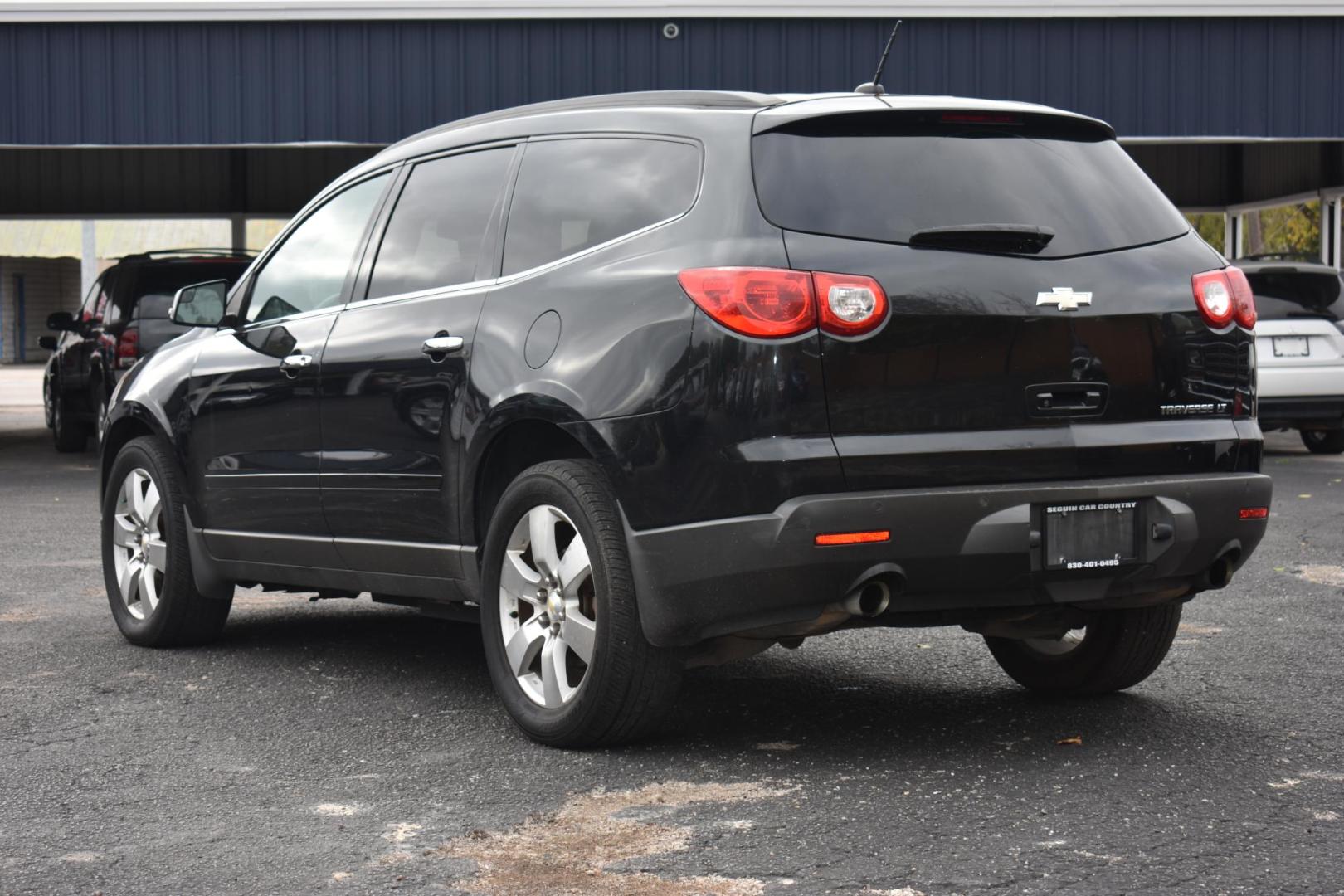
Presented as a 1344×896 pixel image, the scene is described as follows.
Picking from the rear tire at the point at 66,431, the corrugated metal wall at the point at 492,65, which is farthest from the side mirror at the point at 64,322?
the corrugated metal wall at the point at 492,65

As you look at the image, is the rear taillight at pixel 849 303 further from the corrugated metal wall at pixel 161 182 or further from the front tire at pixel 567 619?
the corrugated metal wall at pixel 161 182

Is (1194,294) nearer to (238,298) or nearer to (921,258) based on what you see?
(921,258)

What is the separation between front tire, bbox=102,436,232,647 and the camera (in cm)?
674

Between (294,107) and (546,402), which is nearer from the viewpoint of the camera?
(546,402)

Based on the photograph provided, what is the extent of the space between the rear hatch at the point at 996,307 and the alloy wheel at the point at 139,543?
3.23 metres

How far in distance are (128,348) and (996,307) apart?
11.8m

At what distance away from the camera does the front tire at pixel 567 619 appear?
15.5 ft

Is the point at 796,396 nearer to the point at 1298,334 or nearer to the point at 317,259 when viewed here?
the point at 317,259

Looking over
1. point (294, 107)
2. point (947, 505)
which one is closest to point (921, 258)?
point (947, 505)

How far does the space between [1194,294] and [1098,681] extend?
133 cm

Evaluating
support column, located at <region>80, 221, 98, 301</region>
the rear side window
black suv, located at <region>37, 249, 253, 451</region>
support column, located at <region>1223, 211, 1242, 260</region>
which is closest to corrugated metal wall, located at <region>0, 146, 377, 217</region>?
black suv, located at <region>37, 249, 253, 451</region>

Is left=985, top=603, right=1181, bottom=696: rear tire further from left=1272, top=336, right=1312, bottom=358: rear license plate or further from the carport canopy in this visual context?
the carport canopy

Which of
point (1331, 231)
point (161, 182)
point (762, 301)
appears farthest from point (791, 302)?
point (161, 182)

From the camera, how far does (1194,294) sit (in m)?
4.90
